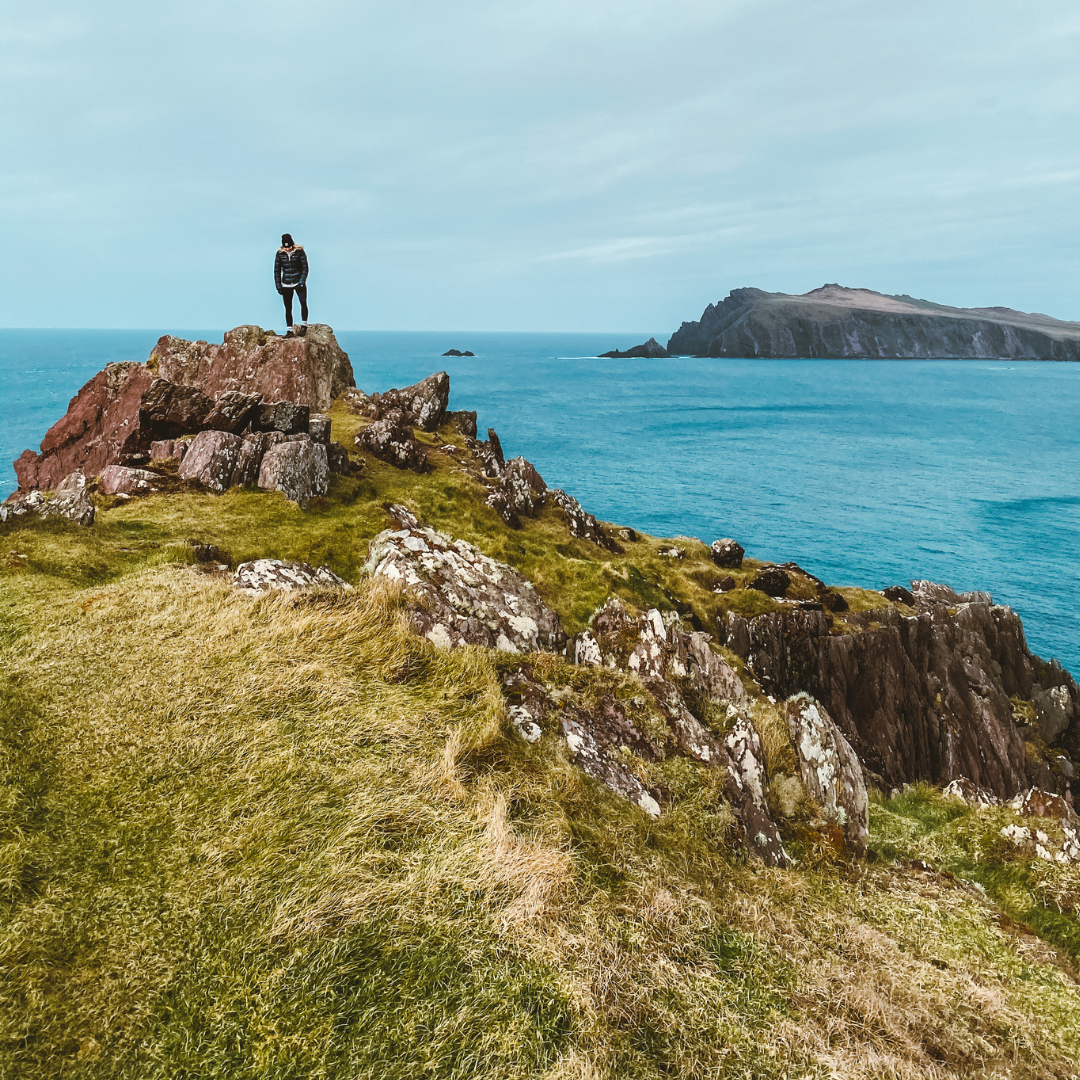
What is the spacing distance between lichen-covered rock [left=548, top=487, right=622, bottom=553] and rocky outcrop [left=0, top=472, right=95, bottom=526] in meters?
18.3

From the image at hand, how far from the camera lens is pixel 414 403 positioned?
1484 inches

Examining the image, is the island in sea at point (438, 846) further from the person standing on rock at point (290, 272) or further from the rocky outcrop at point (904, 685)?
the person standing on rock at point (290, 272)

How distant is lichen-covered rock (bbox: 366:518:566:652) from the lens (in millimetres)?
14719

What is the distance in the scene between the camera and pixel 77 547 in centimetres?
1478

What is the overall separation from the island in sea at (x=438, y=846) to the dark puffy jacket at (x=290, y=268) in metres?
16.4

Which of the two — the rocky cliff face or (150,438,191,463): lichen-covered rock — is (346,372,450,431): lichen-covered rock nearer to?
the rocky cliff face

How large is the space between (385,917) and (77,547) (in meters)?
13.1

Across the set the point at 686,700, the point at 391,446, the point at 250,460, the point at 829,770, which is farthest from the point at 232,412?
the point at 829,770

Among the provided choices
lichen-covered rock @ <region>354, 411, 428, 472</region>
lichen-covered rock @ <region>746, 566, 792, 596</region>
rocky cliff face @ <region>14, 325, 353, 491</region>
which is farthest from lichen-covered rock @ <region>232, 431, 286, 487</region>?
lichen-covered rock @ <region>746, 566, 792, 596</region>

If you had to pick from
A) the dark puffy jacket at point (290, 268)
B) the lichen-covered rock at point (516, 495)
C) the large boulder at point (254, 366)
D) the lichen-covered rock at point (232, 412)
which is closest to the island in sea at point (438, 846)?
the lichen-covered rock at point (232, 412)

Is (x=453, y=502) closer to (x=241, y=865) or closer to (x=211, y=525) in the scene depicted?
(x=211, y=525)

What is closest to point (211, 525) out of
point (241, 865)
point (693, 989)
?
point (241, 865)

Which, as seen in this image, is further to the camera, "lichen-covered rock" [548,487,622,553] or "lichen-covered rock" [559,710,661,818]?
"lichen-covered rock" [548,487,622,553]

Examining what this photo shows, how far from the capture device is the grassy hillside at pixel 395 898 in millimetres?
5887
